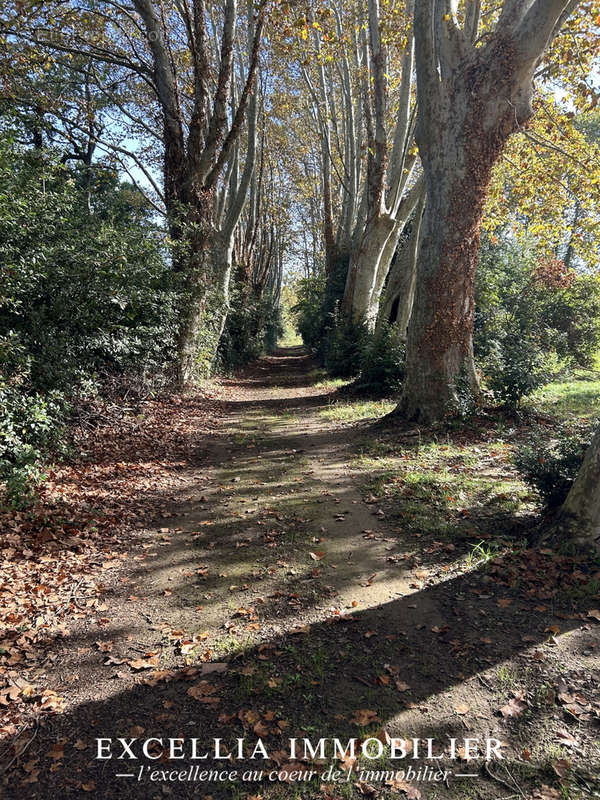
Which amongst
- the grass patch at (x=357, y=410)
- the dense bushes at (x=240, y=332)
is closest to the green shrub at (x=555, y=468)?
the grass patch at (x=357, y=410)

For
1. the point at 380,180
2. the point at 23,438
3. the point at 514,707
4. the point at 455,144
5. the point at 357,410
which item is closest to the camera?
the point at 514,707

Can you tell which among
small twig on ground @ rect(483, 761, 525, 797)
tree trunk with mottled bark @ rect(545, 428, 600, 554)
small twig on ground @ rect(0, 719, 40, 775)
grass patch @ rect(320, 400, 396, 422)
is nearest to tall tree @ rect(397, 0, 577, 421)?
grass patch @ rect(320, 400, 396, 422)

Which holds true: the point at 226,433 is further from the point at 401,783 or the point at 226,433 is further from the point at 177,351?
the point at 401,783

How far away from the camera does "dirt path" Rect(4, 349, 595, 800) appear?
2441 mm

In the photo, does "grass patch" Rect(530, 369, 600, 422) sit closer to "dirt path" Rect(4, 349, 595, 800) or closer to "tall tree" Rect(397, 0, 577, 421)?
"tall tree" Rect(397, 0, 577, 421)

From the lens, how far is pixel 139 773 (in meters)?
2.40

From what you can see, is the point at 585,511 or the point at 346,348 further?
A: the point at 346,348

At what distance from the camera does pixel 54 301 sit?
6746mm

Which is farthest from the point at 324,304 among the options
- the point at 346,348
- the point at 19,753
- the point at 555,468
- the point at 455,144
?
the point at 19,753

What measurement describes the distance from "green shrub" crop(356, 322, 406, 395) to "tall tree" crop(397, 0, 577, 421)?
2879 mm

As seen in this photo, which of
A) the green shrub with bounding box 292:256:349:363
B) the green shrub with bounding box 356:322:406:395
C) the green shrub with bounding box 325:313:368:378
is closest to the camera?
the green shrub with bounding box 356:322:406:395

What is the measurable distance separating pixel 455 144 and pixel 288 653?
25.3 ft

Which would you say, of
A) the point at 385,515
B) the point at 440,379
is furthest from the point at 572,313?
the point at 385,515

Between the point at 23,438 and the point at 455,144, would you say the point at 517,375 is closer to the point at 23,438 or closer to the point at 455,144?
the point at 455,144
